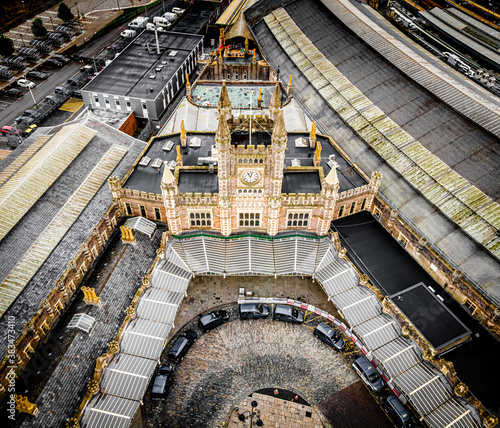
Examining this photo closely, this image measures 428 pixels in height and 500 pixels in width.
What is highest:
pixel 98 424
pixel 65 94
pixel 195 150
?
pixel 65 94

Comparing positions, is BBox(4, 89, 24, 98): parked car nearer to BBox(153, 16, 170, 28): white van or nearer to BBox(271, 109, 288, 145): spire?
BBox(153, 16, 170, 28): white van

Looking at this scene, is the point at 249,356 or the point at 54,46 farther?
the point at 54,46

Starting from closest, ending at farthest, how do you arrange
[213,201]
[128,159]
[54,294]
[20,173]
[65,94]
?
[54,294] < [213,201] < [20,173] < [128,159] < [65,94]

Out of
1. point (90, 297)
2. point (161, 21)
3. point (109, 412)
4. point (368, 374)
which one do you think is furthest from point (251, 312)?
point (161, 21)

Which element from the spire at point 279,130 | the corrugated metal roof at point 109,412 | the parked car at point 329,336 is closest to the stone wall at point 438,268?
the parked car at point 329,336

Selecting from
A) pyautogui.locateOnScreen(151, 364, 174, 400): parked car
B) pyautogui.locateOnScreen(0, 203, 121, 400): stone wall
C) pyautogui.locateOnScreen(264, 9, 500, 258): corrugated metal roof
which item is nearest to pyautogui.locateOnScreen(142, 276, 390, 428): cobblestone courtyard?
pyautogui.locateOnScreen(151, 364, 174, 400): parked car

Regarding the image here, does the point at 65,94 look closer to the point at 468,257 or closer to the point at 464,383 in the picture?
the point at 468,257

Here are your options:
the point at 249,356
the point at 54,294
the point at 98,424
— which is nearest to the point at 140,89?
the point at 54,294
